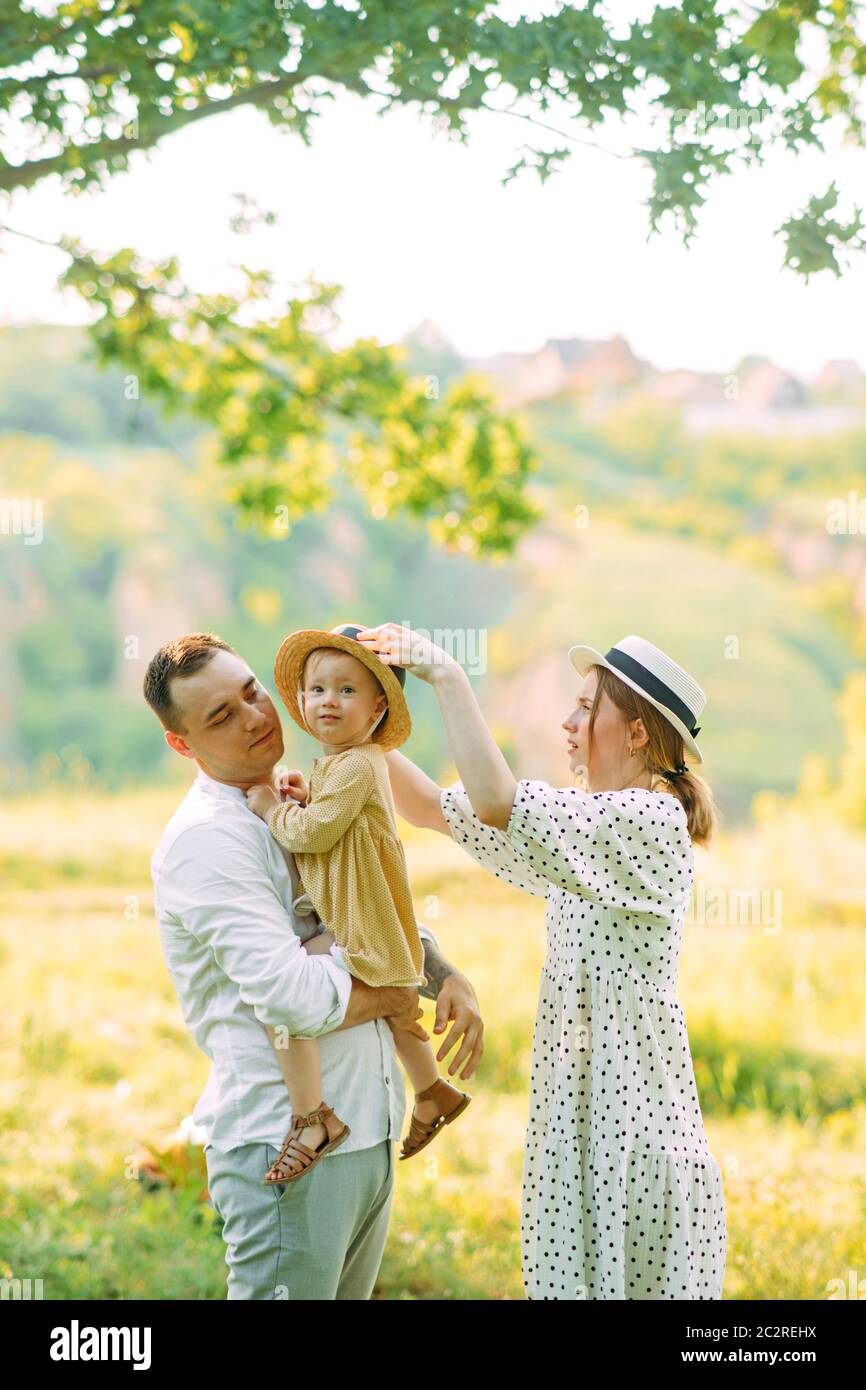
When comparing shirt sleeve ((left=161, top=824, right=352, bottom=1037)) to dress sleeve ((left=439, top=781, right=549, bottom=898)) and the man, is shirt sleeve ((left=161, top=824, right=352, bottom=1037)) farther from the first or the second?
dress sleeve ((left=439, top=781, right=549, bottom=898))

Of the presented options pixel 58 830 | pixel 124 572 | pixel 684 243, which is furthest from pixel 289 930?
pixel 124 572

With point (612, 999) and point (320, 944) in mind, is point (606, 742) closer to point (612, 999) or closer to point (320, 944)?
point (612, 999)

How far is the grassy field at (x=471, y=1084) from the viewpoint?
407cm

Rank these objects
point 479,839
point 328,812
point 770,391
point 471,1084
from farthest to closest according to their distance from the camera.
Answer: point 770,391 < point 471,1084 < point 479,839 < point 328,812

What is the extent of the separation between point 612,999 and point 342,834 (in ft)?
2.06

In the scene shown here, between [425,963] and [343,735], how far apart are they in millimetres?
539

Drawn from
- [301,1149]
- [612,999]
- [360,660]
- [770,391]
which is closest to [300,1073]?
[301,1149]

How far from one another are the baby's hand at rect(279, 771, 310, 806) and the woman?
0.31m

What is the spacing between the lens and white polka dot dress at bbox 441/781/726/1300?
2510mm

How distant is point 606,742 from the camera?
267 cm

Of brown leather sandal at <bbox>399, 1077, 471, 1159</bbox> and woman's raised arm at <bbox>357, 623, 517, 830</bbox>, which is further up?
woman's raised arm at <bbox>357, 623, 517, 830</bbox>

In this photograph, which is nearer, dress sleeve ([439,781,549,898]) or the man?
the man

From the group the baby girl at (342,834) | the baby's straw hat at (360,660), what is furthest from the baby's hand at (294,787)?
the baby's straw hat at (360,660)

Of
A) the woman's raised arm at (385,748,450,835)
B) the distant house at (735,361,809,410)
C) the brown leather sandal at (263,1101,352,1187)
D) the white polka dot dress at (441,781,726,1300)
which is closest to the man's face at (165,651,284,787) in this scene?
the woman's raised arm at (385,748,450,835)
